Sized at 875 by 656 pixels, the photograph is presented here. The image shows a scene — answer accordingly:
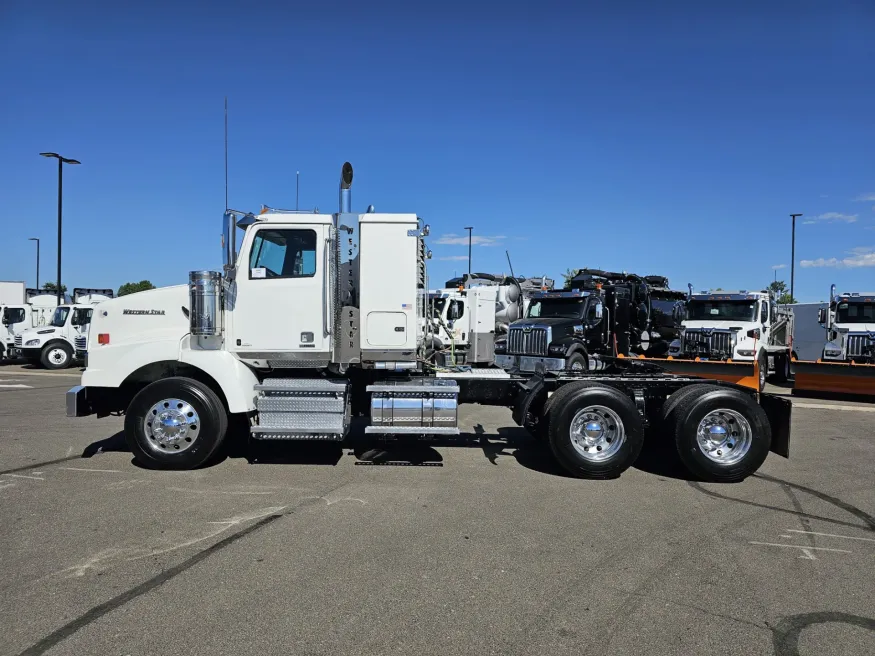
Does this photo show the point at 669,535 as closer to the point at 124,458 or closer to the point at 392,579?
the point at 392,579

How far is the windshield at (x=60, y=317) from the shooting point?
21234 mm

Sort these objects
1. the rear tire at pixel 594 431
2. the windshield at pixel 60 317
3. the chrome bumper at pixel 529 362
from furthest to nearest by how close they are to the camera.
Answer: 1. the windshield at pixel 60 317
2. the chrome bumper at pixel 529 362
3. the rear tire at pixel 594 431

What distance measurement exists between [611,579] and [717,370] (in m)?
12.2

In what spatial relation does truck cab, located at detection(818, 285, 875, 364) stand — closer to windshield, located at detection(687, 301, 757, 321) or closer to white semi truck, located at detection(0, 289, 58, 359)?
windshield, located at detection(687, 301, 757, 321)

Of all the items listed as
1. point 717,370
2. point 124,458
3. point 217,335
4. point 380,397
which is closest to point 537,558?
point 380,397

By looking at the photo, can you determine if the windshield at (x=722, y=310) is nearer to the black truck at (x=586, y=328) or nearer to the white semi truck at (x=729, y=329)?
the white semi truck at (x=729, y=329)

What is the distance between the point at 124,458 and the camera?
7.70m

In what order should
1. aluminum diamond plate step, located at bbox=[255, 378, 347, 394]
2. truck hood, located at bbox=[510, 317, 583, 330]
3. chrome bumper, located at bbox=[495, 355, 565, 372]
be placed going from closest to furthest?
aluminum diamond plate step, located at bbox=[255, 378, 347, 394] < chrome bumper, located at bbox=[495, 355, 565, 372] < truck hood, located at bbox=[510, 317, 583, 330]

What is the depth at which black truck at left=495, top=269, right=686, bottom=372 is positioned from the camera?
14953 millimetres

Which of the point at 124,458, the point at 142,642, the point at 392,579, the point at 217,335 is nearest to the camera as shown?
the point at 142,642

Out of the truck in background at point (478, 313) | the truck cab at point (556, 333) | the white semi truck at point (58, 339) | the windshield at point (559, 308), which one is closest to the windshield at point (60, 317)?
the white semi truck at point (58, 339)

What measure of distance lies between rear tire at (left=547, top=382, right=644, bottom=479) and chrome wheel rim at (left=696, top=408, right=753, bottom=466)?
764 millimetres

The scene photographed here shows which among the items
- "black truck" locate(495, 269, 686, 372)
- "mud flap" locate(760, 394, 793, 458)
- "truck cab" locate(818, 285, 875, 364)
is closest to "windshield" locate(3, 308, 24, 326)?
"black truck" locate(495, 269, 686, 372)

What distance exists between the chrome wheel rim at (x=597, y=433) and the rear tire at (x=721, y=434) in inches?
27.1
